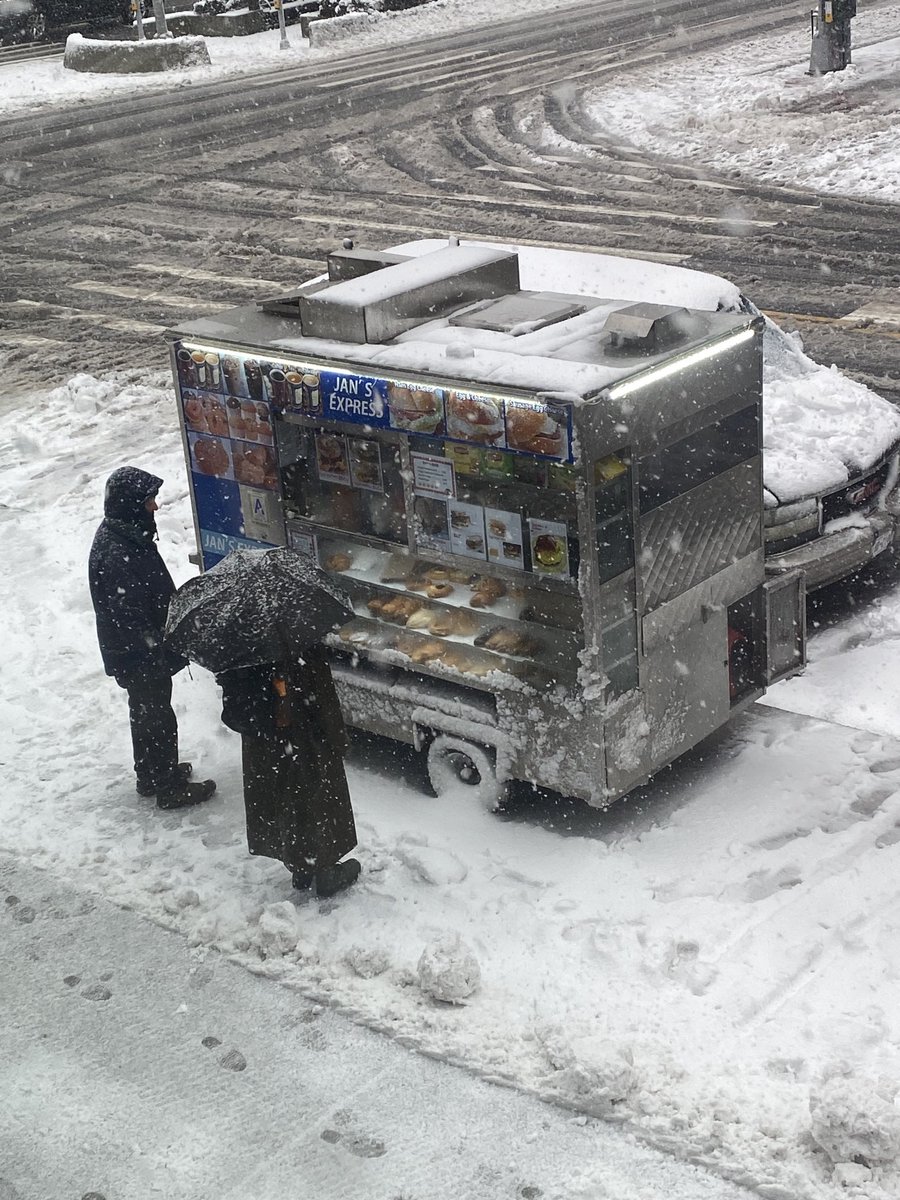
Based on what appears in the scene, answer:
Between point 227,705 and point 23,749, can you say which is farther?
point 23,749

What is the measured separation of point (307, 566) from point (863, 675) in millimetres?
3409

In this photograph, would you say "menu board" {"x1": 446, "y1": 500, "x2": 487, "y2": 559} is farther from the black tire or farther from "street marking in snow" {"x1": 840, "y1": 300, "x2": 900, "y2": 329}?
the black tire

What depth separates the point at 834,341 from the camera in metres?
13.2

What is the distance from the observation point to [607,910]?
5.87 m

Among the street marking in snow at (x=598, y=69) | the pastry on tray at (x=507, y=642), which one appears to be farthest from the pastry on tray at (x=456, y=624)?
the street marking in snow at (x=598, y=69)

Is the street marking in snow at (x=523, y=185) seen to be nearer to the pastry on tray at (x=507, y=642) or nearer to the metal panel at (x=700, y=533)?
the metal panel at (x=700, y=533)

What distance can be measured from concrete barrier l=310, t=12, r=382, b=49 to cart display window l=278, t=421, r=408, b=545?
2867 cm

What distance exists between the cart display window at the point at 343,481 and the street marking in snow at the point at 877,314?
813 cm

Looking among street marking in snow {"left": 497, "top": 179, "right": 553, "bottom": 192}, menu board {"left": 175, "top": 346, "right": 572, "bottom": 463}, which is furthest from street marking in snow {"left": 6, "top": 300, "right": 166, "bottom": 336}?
menu board {"left": 175, "top": 346, "right": 572, "bottom": 463}

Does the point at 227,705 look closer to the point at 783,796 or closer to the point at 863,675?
the point at 783,796

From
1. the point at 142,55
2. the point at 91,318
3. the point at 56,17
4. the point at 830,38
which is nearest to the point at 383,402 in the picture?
the point at 91,318

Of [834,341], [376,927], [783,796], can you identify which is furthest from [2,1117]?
[834,341]

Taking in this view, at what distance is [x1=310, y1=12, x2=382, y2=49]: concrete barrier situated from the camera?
33.2 metres

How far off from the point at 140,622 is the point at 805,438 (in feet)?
14.3
